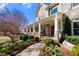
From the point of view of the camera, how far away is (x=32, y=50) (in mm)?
4258

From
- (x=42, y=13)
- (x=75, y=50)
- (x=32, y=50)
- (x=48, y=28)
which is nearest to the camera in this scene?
(x=75, y=50)

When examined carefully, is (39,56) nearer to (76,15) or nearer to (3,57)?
(3,57)

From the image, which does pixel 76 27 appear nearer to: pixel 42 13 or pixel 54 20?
pixel 54 20

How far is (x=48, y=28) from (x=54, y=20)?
191mm

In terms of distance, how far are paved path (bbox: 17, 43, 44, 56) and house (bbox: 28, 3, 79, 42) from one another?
0.68 feet

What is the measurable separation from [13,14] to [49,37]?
2.65 feet

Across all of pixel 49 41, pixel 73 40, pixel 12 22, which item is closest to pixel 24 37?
pixel 12 22

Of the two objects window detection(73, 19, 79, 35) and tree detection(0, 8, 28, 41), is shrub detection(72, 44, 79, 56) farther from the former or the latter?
tree detection(0, 8, 28, 41)

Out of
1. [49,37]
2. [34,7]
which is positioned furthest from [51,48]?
[34,7]

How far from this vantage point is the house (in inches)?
167

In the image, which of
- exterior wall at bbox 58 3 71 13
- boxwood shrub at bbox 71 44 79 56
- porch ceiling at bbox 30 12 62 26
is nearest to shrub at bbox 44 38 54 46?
porch ceiling at bbox 30 12 62 26

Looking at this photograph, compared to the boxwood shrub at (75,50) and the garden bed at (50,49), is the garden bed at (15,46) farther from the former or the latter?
the boxwood shrub at (75,50)

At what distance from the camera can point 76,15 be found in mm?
4234

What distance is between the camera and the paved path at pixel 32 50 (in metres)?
4.19
